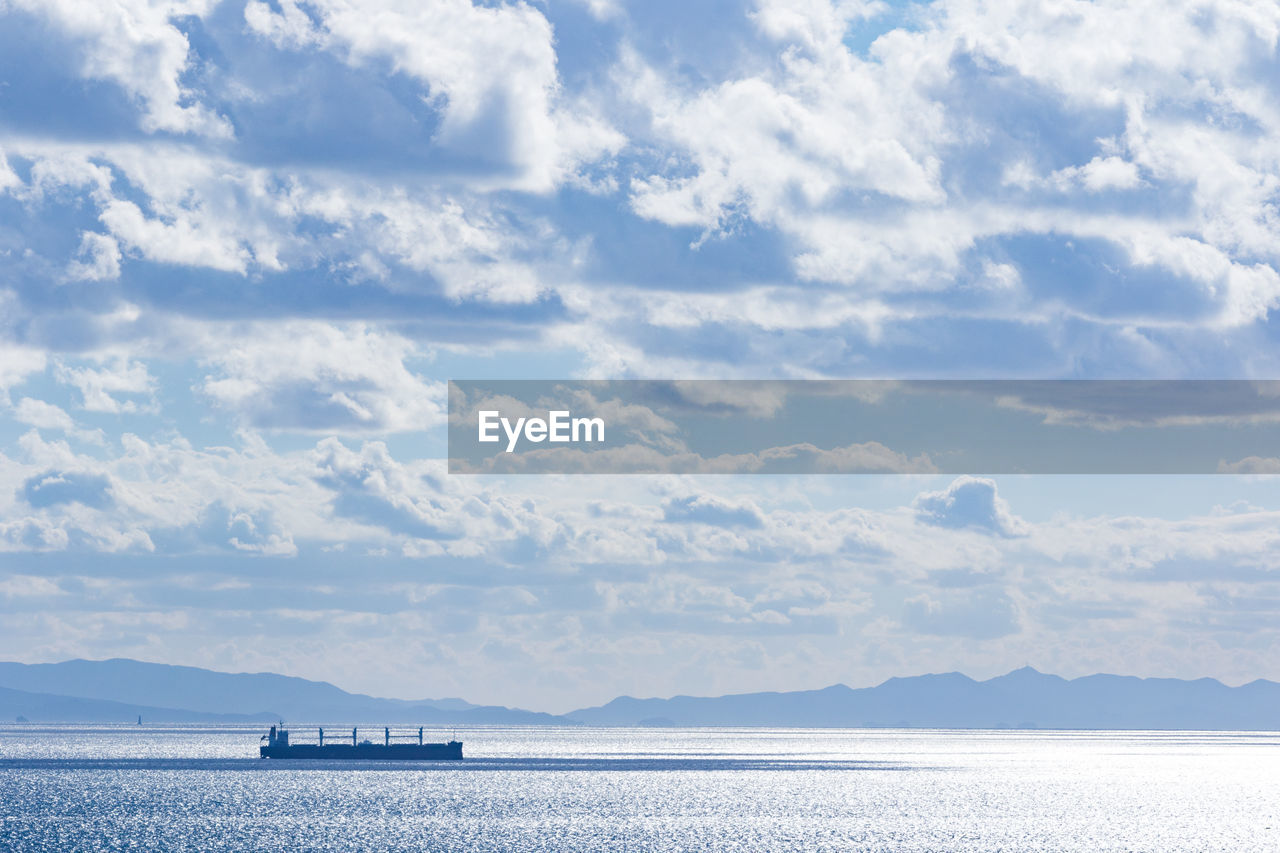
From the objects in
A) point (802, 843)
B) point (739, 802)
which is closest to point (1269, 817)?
point (739, 802)

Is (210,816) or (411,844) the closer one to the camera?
(411,844)

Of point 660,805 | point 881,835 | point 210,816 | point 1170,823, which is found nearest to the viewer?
point 881,835

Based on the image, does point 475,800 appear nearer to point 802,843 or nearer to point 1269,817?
point 802,843

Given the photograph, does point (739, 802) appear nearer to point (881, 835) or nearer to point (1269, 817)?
point (881, 835)

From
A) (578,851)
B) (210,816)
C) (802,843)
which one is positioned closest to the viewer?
(578,851)

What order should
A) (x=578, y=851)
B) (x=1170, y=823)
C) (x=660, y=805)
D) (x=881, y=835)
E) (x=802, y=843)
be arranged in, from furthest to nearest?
(x=660, y=805) → (x=1170, y=823) → (x=881, y=835) → (x=802, y=843) → (x=578, y=851)

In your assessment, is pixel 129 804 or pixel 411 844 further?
pixel 129 804

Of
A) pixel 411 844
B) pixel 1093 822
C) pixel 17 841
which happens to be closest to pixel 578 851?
pixel 411 844

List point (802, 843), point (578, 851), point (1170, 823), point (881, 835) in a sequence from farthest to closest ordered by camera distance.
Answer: point (1170, 823) < point (881, 835) < point (802, 843) < point (578, 851)
